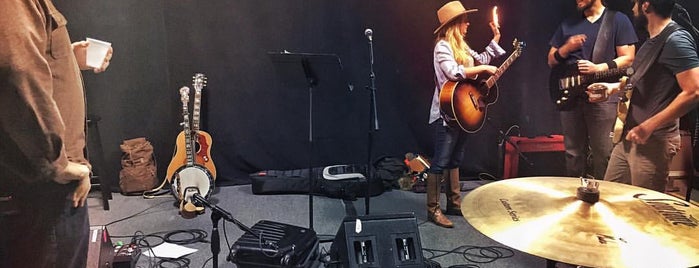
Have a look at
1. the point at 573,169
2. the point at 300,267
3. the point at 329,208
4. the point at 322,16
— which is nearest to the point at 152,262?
the point at 300,267

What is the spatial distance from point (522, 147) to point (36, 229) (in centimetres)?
373

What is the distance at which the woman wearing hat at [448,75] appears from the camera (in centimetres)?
328

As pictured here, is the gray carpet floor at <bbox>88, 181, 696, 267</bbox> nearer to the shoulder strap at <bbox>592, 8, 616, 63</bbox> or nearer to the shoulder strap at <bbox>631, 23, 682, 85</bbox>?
the shoulder strap at <bbox>631, 23, 682, 85</bbox>

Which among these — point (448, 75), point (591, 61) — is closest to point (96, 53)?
point (448, 75)

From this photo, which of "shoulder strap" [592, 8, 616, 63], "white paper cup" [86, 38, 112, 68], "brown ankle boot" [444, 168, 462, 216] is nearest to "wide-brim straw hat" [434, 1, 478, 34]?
"shoulder strap" [592, 8, 616, 63]

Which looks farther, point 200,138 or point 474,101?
point 200,138

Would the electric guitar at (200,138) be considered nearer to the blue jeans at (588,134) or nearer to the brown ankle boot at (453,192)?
the brown ankle boot at (453,192)

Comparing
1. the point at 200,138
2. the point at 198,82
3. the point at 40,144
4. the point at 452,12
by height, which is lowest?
the point at 200,138

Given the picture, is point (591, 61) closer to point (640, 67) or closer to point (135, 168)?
point (640, 67)

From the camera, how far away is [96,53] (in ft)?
6.36

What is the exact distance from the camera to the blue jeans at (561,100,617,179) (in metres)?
3.29

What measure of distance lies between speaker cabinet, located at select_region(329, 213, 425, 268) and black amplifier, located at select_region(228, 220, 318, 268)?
0.31 meters

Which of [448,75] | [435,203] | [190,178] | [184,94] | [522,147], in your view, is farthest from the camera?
[522,147]

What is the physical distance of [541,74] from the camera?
4.58m
